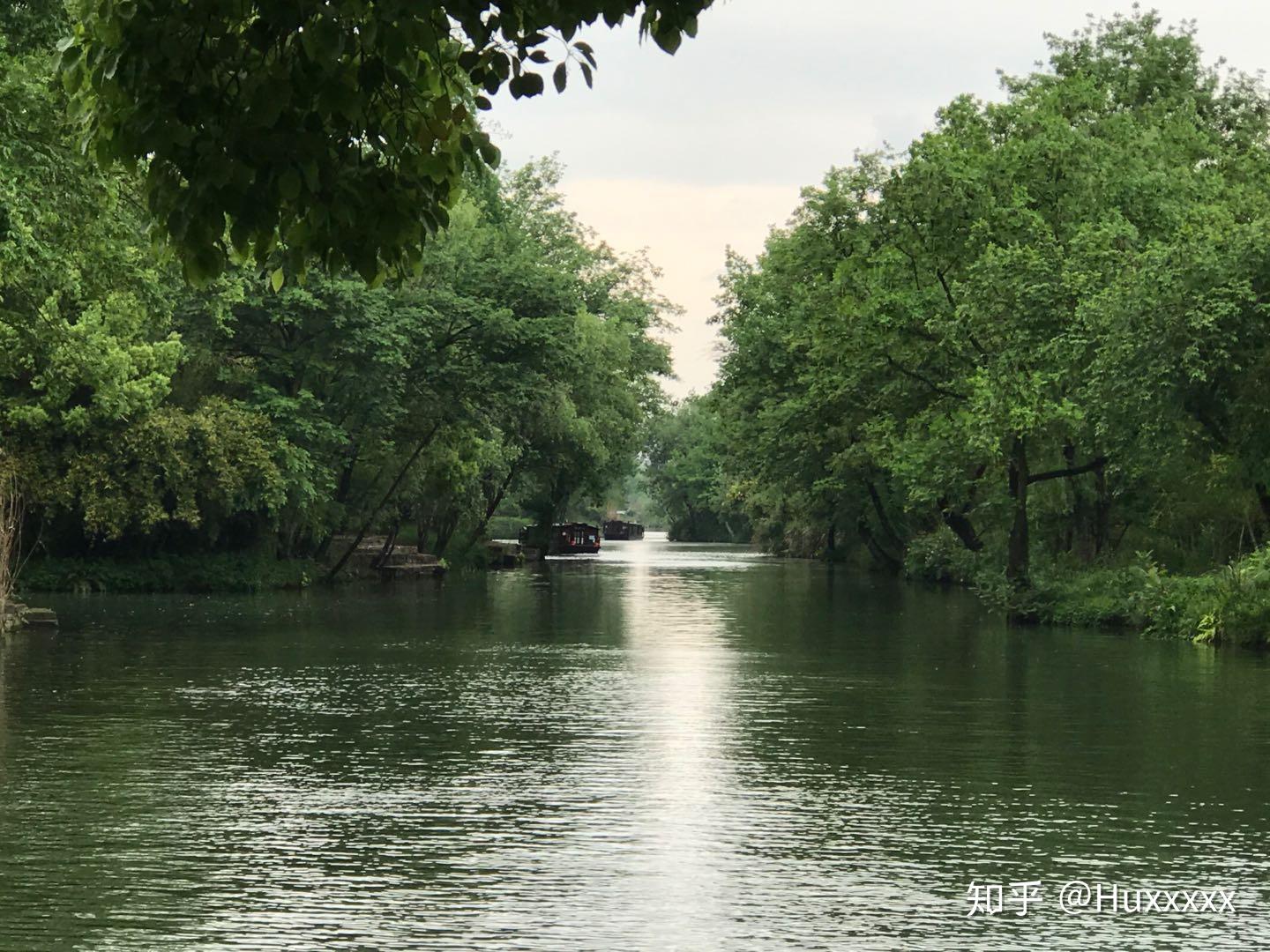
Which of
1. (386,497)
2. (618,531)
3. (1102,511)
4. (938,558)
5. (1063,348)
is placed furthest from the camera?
(618,531)

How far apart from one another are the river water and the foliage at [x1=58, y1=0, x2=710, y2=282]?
14.3 feet

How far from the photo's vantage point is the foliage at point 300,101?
25.7 ft

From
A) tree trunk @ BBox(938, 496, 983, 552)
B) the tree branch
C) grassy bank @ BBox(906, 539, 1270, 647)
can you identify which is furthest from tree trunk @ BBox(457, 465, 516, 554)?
the tree branch

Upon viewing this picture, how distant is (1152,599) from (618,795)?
24.5 meters

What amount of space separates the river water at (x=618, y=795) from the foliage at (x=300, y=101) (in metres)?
4.37

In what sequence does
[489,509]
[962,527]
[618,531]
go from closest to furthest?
[962,527], [489,509], [618,531]

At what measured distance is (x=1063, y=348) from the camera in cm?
4097

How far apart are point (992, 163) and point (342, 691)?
26726 mm

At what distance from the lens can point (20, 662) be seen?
93.6 ft

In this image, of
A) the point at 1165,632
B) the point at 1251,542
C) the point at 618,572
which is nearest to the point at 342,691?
the point at 1165,632

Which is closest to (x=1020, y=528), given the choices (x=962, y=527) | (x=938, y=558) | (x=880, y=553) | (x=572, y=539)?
(x=962, y=527)

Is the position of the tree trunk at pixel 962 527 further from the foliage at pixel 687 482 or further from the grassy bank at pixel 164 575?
the foliage at pixel 687 482

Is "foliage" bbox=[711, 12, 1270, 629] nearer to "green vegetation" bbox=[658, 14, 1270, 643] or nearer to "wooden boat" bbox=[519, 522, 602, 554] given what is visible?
"green vegetation" bbox=[658, 14, 1270, 643]

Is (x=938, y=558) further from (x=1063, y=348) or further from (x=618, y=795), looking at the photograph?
(x=618, y=795)
